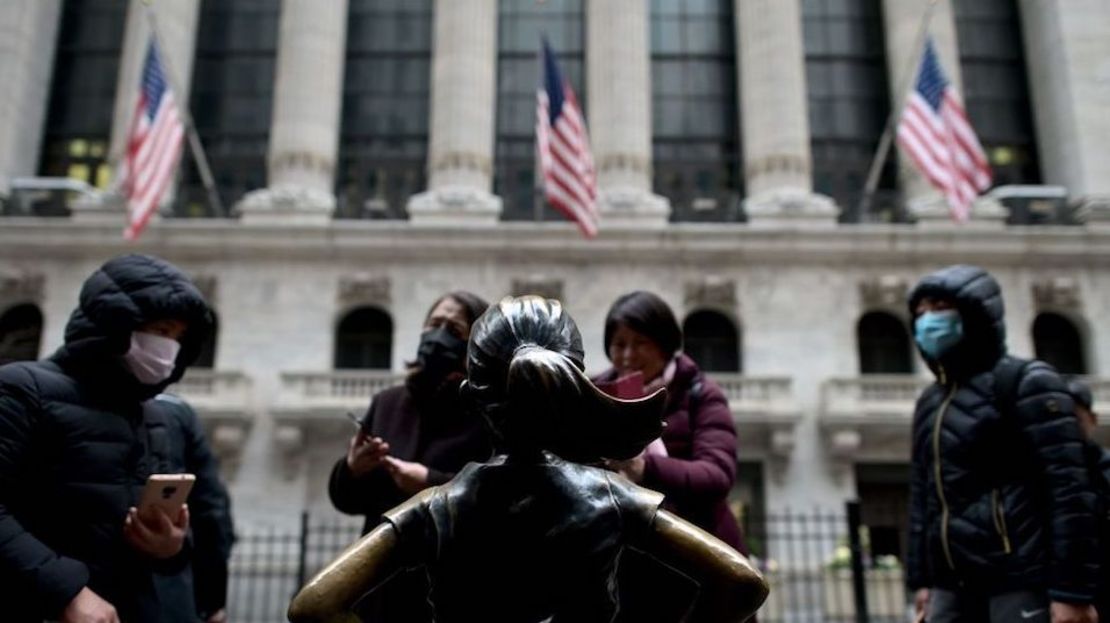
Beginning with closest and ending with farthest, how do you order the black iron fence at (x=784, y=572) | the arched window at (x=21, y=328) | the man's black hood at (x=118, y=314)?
the man's black hood at (x=118, y=314) → the black iron fence at (x=784, y=572) → the arched window at (x=21, y=328)

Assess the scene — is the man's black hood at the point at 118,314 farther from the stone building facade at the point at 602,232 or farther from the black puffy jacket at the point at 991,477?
the stone building facade at the point at 602,232

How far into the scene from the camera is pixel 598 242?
74.0 ft

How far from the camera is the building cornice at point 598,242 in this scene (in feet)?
74.1

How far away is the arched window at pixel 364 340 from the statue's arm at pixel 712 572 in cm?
2142

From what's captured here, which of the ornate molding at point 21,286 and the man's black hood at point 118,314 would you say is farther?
the ornate molding at point 21,286

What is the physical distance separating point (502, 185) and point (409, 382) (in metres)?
21.4

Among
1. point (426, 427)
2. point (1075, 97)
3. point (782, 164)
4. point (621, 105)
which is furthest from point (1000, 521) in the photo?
point (1075, 97)

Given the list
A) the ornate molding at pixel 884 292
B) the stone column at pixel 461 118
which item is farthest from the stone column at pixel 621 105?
the ornate molding at pixel 884 292

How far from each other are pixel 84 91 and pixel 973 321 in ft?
A: 91.1

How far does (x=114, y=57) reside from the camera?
27.5m

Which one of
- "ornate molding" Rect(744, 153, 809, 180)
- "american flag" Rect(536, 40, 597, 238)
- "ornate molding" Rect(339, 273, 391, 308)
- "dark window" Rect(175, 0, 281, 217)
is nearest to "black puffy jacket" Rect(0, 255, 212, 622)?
"american flag" Rect(536, 40, 597, 238)

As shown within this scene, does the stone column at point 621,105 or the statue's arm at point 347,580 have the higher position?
the stone column at point 621,105

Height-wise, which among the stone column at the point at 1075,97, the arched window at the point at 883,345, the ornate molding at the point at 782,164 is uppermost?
the stone column at the point at 1075,97

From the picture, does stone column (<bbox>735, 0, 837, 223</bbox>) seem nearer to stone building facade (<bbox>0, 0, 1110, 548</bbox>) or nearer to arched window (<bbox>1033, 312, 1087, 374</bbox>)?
stone building facade (<bbox>0, 0, 1110, 548</bbox>)
